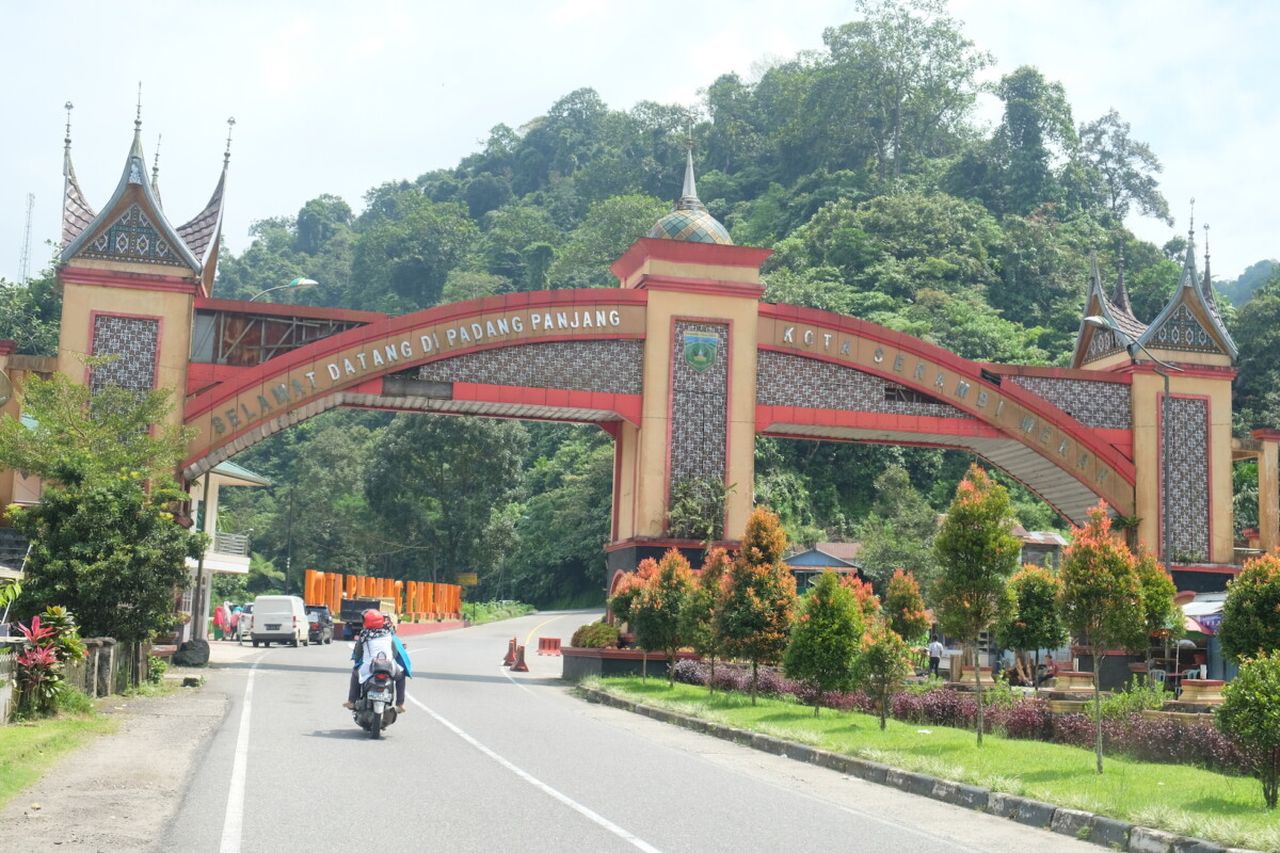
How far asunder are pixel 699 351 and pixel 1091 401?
11.1 metres

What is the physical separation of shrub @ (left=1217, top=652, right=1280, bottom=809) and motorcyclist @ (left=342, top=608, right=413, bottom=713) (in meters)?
9.31

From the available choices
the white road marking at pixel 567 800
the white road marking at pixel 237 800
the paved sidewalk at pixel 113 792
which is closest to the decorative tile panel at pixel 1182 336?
the white road marking at pixel 567 800

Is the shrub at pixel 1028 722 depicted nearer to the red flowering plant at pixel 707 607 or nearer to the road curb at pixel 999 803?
the road curb at pixel 999 803

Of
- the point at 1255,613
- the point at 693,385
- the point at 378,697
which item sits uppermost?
the point at 693,385

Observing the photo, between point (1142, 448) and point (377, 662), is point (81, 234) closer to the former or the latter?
point (377, 662)

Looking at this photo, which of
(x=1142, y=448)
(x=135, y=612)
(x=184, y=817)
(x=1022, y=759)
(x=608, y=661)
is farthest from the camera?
(x=1142, y=448)

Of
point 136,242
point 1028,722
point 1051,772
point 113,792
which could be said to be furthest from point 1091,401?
point 113,792

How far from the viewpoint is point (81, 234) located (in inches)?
1270

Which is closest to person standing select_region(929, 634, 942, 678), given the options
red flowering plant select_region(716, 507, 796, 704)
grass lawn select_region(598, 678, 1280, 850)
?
red flowering plant select_region(716, 507, 796, 704)

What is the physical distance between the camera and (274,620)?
47.0m

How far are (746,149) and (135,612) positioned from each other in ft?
291

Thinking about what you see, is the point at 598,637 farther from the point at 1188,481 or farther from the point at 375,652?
the point at 1188,481

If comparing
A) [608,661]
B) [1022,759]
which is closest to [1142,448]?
[608,661]

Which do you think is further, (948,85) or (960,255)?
(948,85)
